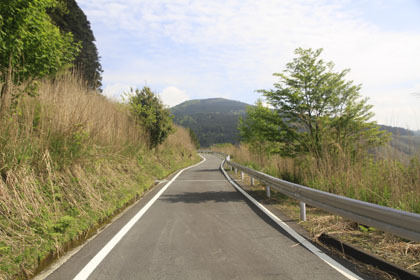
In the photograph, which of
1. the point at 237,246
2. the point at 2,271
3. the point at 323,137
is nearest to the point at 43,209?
the point at 2,271

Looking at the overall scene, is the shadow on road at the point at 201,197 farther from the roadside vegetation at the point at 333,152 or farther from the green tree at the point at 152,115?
the green tree at the point at 152,115

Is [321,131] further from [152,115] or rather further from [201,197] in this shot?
[152,115]

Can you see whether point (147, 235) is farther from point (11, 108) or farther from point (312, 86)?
point (312, 86)

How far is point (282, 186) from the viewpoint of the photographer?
729cm

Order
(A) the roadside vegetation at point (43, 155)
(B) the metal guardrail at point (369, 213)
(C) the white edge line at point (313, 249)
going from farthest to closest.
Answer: (A) the roadside vegetation at point (43, 155), (C) the white edge line at point (313, 249), (B) the metal guardrail at point (369, 213)

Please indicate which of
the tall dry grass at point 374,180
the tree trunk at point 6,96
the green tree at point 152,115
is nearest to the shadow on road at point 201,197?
the tall dry grass at point 374,180

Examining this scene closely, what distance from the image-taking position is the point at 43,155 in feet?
18.0

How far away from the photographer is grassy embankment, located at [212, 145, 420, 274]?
385cm

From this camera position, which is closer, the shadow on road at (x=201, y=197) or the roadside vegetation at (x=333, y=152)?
the roadside vegetation at (x=333, y=152)

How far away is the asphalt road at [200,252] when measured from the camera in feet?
10.7

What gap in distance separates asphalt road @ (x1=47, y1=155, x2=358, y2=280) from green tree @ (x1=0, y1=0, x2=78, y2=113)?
3.29 meters

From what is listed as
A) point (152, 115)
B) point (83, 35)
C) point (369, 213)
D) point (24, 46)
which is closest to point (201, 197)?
point (369, 213)

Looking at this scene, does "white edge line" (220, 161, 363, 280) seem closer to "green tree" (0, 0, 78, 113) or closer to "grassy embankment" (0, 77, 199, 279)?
"grassy embankment" (0, 77, 199, 279)

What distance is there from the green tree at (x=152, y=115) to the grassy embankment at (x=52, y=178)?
30.3 feet
